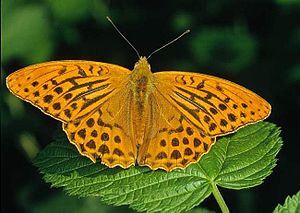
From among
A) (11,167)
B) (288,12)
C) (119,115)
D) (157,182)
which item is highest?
(288,12)

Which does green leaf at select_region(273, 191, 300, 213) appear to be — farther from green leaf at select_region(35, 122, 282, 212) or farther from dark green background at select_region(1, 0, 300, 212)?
dark green background at select_region(1, 0, 300, 212)

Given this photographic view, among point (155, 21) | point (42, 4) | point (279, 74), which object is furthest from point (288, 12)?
point (42, 4)

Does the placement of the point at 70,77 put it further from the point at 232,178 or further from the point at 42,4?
the point at 42,4

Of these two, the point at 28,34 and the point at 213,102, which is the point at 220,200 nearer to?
the point at 213,102

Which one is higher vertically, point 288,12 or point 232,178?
point 288,12

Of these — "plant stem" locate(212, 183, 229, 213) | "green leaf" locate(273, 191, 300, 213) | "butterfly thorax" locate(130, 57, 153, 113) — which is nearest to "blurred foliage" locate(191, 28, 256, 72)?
"butterfly thorax" locate(130, 57, 153, 113)

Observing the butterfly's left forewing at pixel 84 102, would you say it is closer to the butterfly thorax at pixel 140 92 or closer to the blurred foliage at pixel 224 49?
the butterfly thorax at pixel 140 92

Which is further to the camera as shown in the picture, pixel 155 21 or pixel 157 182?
pixel 155 21
